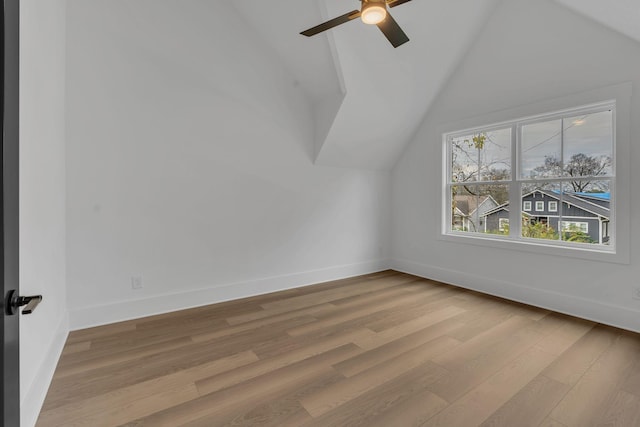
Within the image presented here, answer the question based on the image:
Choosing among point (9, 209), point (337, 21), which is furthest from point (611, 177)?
point (9, 209)

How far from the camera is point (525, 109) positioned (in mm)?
3344

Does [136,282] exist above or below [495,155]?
below

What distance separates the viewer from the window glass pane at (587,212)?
2951 millimetres

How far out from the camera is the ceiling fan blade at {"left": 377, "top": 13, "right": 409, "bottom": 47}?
2203 millimetres

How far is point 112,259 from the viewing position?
278 centimetres

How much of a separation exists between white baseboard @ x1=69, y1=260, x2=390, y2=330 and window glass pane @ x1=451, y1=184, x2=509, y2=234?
1656 millimetres

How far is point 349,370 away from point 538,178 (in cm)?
294

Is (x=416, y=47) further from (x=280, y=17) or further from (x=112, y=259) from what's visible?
(x=112, y=259)

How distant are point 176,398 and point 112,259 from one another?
1.60 meters

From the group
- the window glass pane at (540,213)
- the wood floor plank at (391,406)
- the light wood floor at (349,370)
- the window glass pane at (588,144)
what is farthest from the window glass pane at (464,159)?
the wood floor plank at (391,406)

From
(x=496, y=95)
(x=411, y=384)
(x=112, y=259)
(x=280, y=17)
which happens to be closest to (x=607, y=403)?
(x=411, y=384)

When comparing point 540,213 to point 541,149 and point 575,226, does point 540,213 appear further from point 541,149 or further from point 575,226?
point 541,149

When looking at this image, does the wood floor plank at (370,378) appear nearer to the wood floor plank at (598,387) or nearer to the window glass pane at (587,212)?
the wood floor plank at (598,387)

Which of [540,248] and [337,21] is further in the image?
[540,248]
